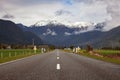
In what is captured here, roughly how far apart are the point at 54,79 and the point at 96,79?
1.81 metres

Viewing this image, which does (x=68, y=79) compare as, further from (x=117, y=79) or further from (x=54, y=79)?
(x=117, y=79)

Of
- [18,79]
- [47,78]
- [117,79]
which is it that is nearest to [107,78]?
[117,79]

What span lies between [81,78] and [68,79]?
28.5 inches

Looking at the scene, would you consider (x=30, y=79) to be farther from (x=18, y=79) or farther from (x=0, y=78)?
(x=0, y=78)

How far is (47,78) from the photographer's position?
13.0 meters

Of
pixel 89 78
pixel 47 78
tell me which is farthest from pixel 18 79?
pixel 89 78

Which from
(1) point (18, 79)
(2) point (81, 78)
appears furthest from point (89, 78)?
(1) point (18, 79)

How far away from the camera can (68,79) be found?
12.6 m

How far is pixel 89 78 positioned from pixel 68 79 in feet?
3.32

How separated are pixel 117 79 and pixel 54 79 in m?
2.74

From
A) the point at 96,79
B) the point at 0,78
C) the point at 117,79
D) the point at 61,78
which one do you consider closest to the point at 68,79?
the point at 61,78

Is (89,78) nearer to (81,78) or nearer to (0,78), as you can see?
(81,78)

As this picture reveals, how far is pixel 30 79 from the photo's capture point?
12.5 meters

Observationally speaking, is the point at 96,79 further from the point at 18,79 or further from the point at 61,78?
the point at 18,79
